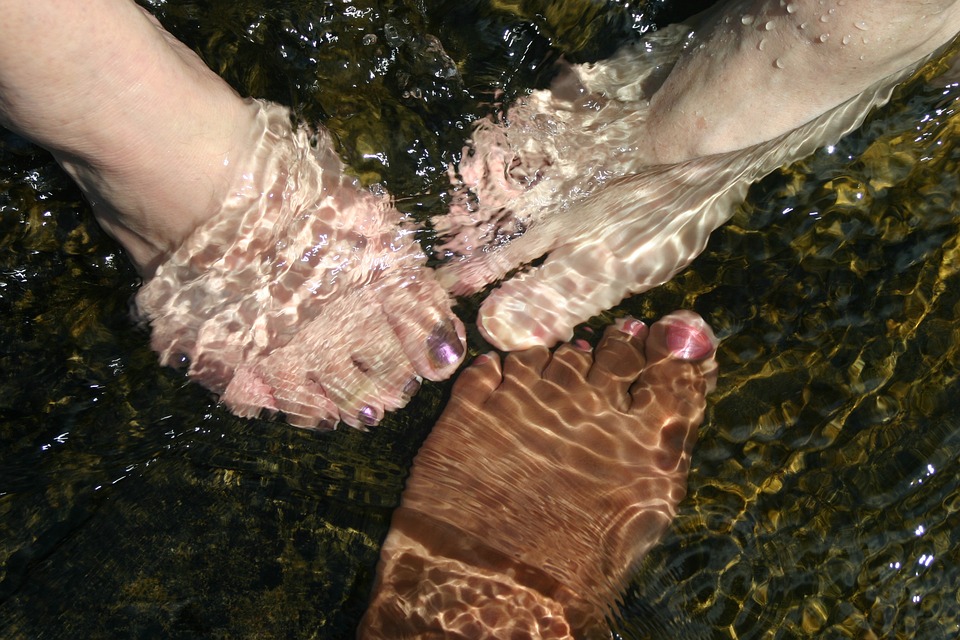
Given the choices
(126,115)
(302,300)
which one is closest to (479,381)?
(302,300)

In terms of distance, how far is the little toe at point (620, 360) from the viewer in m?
2.11

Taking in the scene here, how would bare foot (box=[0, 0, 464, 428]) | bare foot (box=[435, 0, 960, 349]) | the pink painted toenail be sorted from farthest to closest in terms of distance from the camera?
the pink painted toenail → bare foot (box=[435, 0, 960, 349]) → bare foot (box=[0, 0, 464, 428])

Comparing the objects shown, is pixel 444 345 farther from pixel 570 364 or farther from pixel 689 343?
pixel 689 343

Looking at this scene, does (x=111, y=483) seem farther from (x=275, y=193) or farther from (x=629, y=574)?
(x=629, y=574)

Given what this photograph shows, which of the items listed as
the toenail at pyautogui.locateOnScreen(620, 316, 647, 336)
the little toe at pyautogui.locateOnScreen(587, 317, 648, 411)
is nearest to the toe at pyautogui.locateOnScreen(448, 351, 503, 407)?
the little toe at pyautogui.locateOnScreen(587, 317, 648, 411)

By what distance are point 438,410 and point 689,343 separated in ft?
2.30

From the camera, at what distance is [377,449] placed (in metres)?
1.99

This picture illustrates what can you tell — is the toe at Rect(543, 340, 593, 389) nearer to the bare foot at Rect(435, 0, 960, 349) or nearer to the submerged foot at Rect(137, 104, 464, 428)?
the bare foot at Rect(435, 0, 960, 349)

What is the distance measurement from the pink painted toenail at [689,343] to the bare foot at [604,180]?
16 centimetres

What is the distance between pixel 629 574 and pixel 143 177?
1.44m

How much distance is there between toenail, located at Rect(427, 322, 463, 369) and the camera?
2086 millimetres

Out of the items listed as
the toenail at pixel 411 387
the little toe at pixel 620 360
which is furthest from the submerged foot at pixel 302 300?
the little toe at pixel 620 360

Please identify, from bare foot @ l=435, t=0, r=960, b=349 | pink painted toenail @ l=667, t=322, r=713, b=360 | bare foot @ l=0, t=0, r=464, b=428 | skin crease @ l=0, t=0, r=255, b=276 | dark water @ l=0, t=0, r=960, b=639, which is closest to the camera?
skin crease @ l=0, t=0, r=255, b=276

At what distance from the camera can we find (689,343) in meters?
2.11
